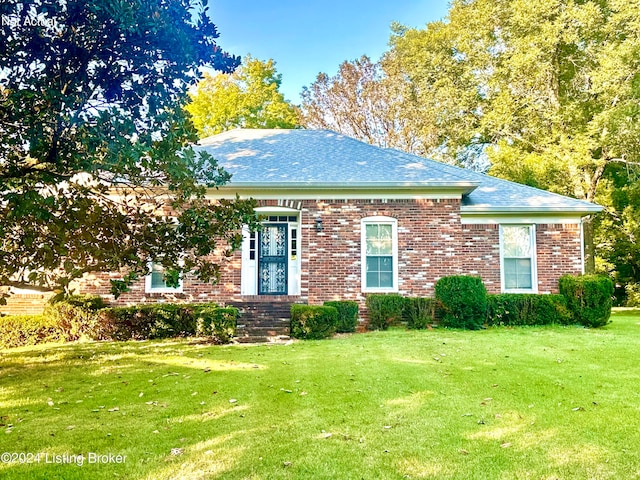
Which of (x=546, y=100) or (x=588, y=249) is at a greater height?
(x=546, y=100)

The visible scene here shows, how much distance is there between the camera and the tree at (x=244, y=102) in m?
28.3

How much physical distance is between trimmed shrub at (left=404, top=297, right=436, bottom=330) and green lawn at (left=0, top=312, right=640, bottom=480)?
2.95 meters

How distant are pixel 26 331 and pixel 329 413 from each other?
886 centimetres

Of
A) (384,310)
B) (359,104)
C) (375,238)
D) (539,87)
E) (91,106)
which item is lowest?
(384,310)

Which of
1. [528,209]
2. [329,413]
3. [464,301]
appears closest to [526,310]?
[464,301]

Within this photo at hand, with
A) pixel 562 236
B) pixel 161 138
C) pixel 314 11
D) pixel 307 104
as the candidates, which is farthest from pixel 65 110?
pixel 307 104

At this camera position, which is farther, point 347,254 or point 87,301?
point 347,254

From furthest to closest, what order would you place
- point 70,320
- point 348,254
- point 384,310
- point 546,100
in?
point 546,100
point 348,254
point 384,310
point 70,320

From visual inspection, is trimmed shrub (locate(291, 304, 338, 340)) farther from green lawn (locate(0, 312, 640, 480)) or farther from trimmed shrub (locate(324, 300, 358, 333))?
green lawn (locate(0, 312, 640, 480))

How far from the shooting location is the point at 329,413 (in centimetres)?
486

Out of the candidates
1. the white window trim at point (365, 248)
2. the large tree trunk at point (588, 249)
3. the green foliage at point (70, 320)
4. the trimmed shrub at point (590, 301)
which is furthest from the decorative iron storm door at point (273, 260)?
the large tree trunk at point (588, 249)

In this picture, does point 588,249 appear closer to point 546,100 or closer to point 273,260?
point 546,100

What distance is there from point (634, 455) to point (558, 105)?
64.3 ft

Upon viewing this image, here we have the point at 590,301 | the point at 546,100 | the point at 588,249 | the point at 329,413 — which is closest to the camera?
the point at 329,413
